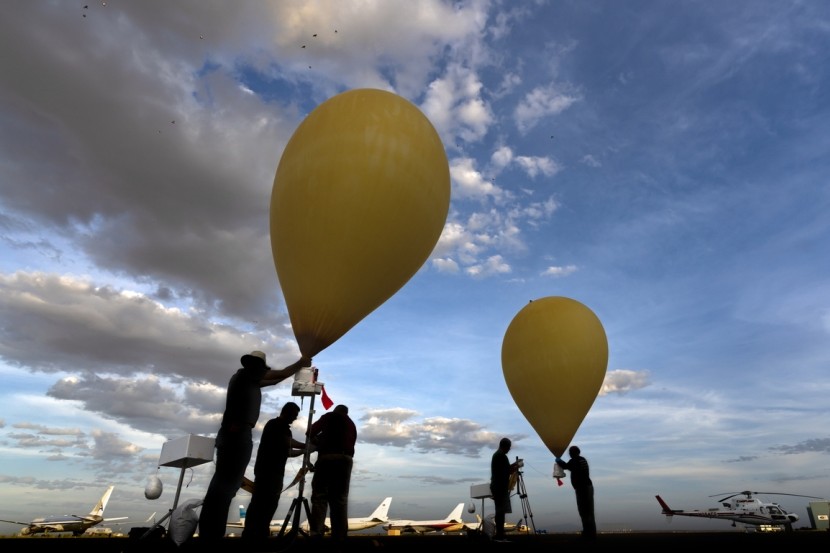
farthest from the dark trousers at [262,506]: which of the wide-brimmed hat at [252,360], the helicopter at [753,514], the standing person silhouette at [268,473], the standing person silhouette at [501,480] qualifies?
the helicopter at [753,514]

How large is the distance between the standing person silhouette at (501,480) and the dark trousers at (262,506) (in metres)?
4.62

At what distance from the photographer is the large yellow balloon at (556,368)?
12586 mm

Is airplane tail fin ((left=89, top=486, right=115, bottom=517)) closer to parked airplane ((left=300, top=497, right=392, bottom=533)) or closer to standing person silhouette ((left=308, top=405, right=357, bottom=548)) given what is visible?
parked airplane ((left=300, top=497, right=392, bottom=533))

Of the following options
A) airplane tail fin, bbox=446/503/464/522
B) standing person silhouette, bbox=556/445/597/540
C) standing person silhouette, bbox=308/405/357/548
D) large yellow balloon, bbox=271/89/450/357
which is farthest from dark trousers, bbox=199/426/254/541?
airplane tail fin, bbox=446/503/464/522

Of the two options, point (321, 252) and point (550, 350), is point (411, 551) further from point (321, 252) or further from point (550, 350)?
point (550, 350)

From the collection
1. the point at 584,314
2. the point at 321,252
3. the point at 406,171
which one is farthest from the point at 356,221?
the point at 584,314

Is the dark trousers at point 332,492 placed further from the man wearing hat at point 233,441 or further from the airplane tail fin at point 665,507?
the airplane tail fin at point 665,507

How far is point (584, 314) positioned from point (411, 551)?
10.0 metres

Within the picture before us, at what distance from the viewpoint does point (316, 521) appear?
6.45m

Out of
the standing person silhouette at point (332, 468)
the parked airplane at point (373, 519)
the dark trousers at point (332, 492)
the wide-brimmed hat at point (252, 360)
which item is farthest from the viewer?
the parked airplane at point (373, 519)

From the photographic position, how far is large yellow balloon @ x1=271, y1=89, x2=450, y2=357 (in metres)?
6.18

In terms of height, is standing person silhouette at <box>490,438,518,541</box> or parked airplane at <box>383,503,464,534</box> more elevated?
standing person silhouette at <box>490,438,518,541</box>

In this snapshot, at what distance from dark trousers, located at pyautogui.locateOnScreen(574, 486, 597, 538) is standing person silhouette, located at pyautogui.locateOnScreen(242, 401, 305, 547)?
680 centimetres

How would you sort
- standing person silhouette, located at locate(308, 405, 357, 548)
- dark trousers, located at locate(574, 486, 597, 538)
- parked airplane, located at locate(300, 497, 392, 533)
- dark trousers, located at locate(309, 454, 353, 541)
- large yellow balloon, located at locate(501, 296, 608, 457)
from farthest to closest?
parked airplane, located at locate(300, 497, 392, 533), large yellow balloon, located at locate(501, 296, 608, 457), dark trousers, located at locate(574, 486, 597, 538), standing person silhouette, located at locate(308, 405, 357, 548), dark trousers, located at locate(309, 454, 353, 541)
